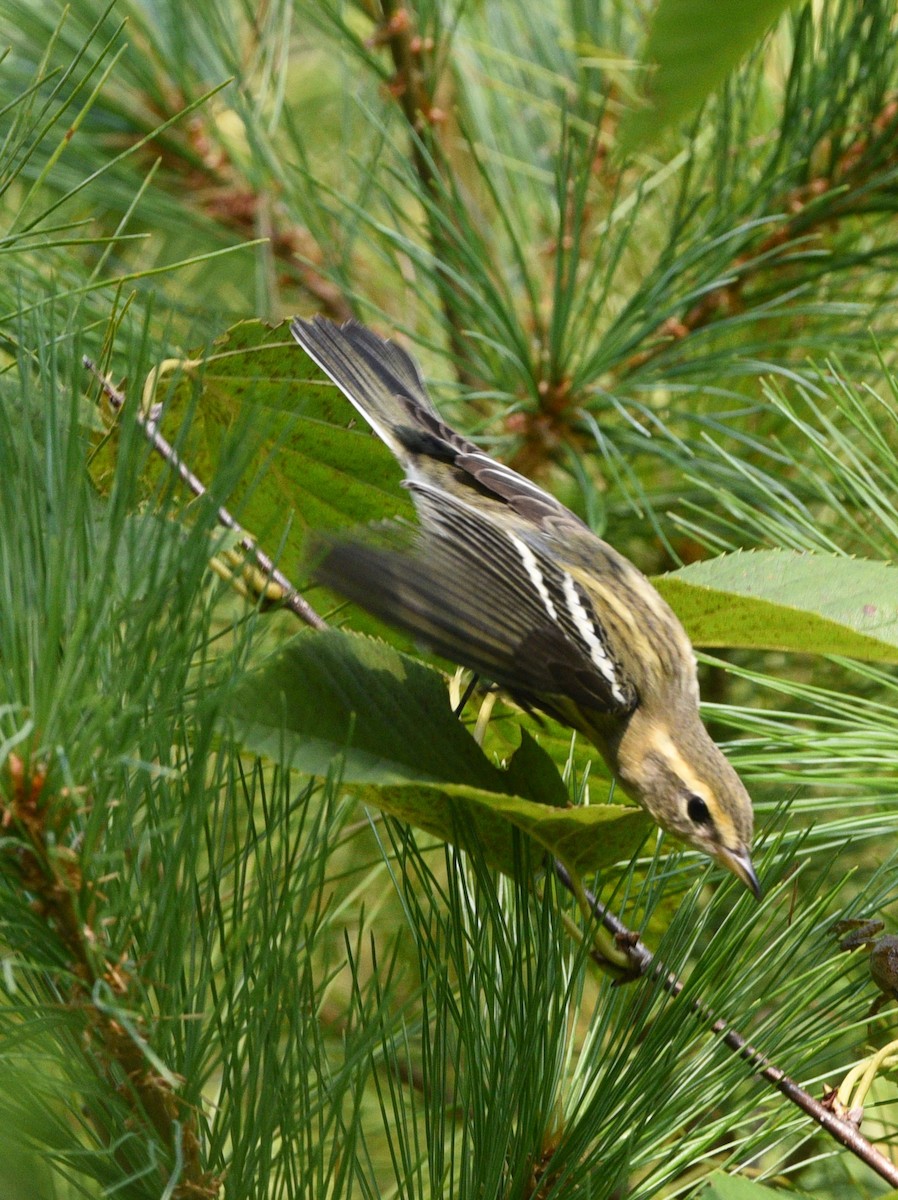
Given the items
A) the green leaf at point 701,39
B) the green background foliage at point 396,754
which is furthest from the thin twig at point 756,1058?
the green leaf at point 701,39

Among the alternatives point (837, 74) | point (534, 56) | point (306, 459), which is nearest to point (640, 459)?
point (837, 74)

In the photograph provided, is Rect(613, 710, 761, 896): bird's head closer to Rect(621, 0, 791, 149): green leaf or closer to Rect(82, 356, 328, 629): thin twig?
Rect(82, 356, 328, 629): thin twig

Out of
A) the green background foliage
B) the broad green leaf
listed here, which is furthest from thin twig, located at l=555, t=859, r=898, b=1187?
the broad green leaf

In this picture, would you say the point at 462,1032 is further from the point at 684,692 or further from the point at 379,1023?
the point at 684,692

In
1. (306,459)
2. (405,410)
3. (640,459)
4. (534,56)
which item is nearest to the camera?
(306,459)

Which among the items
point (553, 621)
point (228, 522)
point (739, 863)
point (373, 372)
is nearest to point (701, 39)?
point (228, 522)

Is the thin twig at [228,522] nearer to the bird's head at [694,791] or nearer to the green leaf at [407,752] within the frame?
the green leaf at [407,752]
